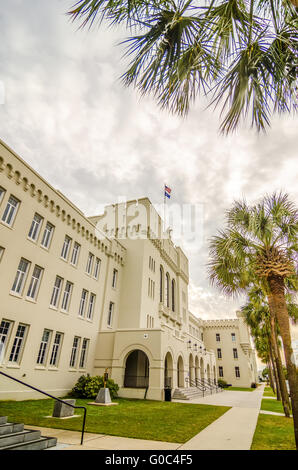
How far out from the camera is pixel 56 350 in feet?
61.1

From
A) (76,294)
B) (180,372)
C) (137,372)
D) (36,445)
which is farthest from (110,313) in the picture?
(36,445)

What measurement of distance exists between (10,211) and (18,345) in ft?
26.2

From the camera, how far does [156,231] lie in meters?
32.8

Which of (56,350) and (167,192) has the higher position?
(167,192)

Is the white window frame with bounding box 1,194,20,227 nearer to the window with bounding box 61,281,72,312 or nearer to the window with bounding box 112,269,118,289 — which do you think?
the window with bounding box 61,281,72,312

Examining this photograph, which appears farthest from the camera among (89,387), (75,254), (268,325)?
(268,325)

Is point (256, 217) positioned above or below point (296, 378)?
above

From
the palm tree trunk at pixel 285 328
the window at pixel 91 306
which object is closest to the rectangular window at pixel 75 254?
the window at pixel 91 306

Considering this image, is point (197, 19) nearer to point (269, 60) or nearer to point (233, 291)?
point (269, 60)

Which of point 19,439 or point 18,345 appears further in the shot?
point 18,345

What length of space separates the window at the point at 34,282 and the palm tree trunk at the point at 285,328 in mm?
13979

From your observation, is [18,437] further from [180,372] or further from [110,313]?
[180,372]

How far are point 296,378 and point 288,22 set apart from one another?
948 centimetres
